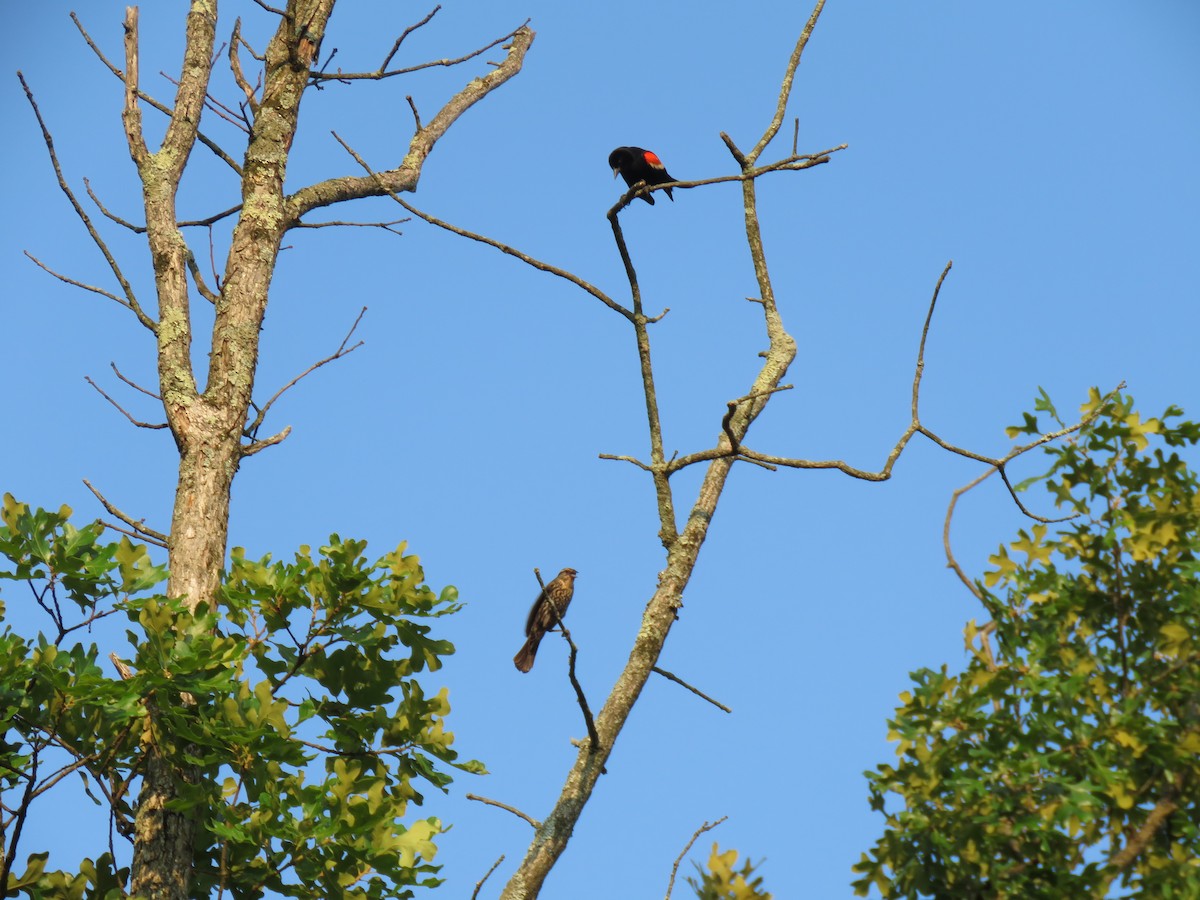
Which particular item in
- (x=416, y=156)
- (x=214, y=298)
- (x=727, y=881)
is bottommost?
(x=727, y=881)

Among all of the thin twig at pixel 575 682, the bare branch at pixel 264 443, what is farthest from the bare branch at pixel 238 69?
the thin twig at pixel 575 682

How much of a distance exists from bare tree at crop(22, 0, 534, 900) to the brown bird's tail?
288 centimetres

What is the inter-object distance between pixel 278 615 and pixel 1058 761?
3.77 m

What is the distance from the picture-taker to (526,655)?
30.7 ft

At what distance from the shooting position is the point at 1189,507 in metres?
4.16

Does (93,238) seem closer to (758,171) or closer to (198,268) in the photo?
Result: (198,268)

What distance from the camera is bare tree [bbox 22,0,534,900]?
5965 millimetres

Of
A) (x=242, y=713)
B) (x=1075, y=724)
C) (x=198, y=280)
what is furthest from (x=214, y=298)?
(x=1075, y=724)

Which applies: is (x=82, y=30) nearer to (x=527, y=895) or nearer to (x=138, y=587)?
(x=138, y=587)

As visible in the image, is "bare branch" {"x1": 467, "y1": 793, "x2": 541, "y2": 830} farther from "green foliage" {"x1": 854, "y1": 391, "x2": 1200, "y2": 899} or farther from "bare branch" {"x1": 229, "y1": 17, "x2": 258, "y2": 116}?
"bare branch" {"x1": 229, "y1": 17, "x2": 258, "y2": 116}

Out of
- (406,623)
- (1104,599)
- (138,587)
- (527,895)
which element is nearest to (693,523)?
(406,623)

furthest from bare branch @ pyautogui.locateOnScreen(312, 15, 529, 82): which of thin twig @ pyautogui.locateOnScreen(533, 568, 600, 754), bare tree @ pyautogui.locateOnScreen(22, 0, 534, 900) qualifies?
thin twig @ pyautogui.locateOnScreen(533, 568, 600, 754)

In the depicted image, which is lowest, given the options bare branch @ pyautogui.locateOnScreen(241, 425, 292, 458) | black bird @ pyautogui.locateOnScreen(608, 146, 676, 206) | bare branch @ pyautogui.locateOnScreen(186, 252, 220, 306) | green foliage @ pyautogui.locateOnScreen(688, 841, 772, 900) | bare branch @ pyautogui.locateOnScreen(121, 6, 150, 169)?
green foliage @ pyautogui.locateOnScreen(688, 841, 772, 900)

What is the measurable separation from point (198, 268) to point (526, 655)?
376 cm
